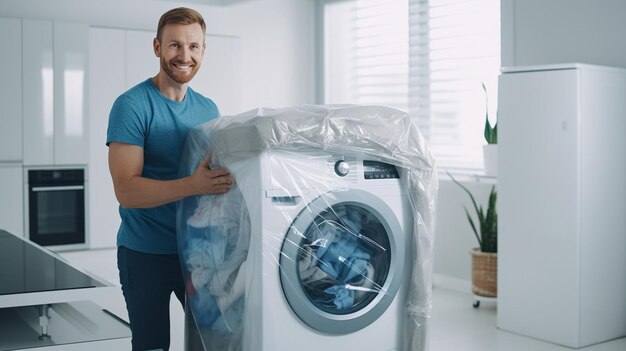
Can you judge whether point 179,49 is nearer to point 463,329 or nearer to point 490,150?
point 463,329

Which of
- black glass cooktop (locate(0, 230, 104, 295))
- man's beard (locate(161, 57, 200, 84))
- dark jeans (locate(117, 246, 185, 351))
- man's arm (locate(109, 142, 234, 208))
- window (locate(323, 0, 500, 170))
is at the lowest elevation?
dark jeans (locate(117, 246, 185, 351))

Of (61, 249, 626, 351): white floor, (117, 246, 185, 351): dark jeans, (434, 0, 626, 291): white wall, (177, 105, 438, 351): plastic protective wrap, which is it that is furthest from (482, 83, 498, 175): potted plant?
(117, 246, 185, 351): dark jeans

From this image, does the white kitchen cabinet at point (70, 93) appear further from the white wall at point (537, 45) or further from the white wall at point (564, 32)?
the white wall at point (564, 32)

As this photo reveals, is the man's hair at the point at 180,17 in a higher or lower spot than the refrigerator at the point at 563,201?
higher

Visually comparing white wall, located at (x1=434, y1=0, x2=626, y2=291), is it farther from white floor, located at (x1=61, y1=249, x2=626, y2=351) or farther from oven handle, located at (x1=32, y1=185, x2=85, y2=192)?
oven handle, located at (x1=32, y1=185, x2=85, y2=192)

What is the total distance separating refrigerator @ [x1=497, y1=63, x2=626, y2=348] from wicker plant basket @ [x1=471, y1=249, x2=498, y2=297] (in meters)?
0.40

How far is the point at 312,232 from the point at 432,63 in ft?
10.8

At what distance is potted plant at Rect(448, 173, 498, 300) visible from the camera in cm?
420

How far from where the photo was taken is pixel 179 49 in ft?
6.65

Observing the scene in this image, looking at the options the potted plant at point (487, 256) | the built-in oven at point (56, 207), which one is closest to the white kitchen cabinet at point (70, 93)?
the built-in oven at point (56, 207)

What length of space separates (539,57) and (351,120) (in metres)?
2.61

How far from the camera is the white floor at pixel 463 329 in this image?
3512mm

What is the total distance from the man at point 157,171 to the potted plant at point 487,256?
242cm

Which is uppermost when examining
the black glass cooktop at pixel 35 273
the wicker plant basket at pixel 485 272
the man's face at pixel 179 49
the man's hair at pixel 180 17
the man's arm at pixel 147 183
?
the man's hair at pixel 180 17
